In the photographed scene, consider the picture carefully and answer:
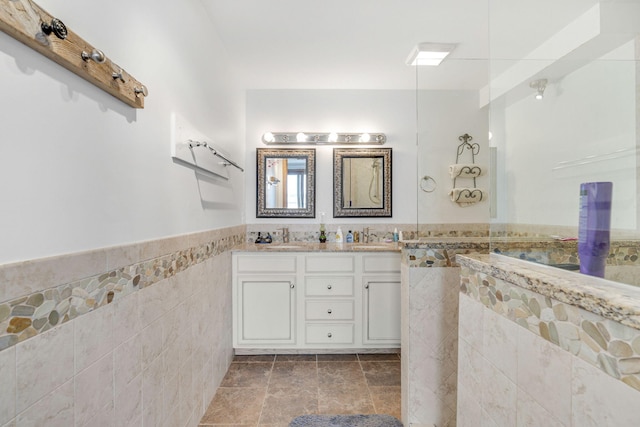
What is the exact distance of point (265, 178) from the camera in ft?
10.7

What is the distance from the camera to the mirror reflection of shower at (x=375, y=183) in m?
3.27

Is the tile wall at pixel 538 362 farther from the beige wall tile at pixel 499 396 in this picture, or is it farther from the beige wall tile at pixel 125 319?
the beige wall tile at pixel 125 319

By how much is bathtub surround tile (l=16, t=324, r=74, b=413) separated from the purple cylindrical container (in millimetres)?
1328

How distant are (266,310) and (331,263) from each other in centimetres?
68

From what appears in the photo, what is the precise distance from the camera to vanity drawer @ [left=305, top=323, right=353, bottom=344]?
105 inches

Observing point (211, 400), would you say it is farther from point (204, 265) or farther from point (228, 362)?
point (204, 265)

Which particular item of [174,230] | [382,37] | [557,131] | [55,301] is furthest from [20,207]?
[382,37]

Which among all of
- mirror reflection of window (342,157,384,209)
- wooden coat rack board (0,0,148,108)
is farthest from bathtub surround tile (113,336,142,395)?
mirror reflection of window (342,157,384,209)

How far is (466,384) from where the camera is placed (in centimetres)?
109

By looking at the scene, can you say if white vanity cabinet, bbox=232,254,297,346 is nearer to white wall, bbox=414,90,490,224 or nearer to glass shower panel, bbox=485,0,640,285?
white wall, bbox=414,90,490,224

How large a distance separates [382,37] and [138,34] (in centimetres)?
170

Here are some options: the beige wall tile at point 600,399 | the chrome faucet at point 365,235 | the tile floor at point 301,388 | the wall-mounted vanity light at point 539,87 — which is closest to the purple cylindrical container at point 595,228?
the beige wall tile at point 600,399

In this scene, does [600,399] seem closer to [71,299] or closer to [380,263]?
[71,299]

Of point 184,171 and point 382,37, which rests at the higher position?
point 382,37
